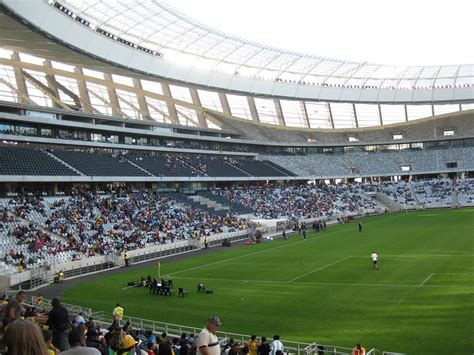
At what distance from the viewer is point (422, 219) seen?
56.1 meters

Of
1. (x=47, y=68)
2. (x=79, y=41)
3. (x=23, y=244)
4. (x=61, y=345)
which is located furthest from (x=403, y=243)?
(x=47, y=68)

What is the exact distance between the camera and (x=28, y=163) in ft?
145

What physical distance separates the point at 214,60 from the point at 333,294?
41.6 metres

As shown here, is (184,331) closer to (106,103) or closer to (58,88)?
(58,88)

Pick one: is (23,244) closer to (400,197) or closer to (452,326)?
(452,326)

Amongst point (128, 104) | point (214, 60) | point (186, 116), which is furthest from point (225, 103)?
point (214, 60)

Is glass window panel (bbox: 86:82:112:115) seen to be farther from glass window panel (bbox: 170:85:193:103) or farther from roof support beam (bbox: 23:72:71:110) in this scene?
glass window panel (bbox: 170:85:193:103)

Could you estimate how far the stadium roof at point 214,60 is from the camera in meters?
39.0

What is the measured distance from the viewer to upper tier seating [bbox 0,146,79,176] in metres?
42.0

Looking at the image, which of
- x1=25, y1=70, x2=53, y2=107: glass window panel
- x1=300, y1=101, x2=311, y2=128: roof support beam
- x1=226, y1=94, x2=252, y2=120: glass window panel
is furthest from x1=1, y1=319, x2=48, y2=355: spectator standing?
x1=300, y1=101, x2=311, y2=128: roof support beam

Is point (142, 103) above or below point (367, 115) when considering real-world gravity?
above

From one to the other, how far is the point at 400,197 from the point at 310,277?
177 feet

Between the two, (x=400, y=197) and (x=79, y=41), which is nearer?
(x=79, y=41)

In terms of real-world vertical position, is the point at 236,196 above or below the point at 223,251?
above
